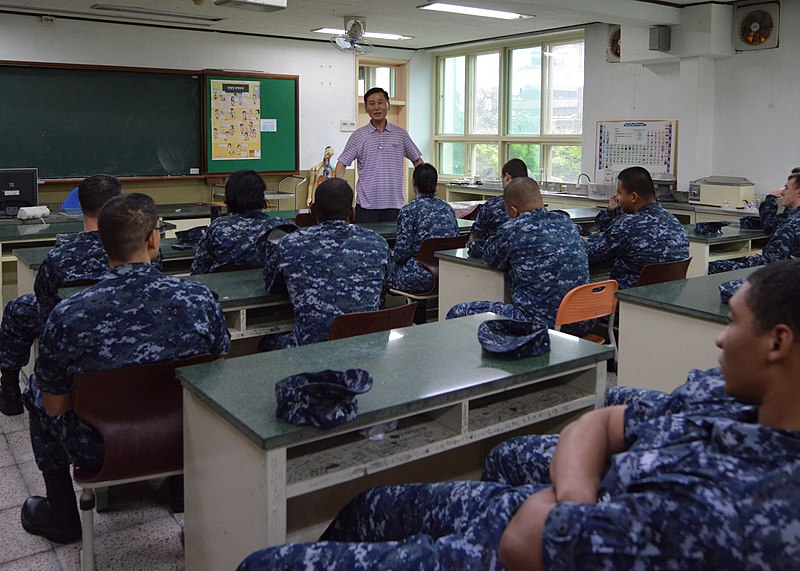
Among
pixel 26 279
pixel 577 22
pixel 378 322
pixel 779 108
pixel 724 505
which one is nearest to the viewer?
pixel 724 505

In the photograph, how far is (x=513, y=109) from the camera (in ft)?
30.5

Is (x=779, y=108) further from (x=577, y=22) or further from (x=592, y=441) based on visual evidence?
(x=592, y=441)

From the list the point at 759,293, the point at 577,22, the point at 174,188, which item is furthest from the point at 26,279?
the point at 577,22

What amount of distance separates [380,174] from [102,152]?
3457 millimetres

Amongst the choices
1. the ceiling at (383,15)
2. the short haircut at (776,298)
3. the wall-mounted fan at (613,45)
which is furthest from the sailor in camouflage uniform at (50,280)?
the wall-mounted fan at (613,45)

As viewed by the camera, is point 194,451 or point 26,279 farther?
point 26,279

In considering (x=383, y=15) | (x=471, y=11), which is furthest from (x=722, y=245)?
(x=383, y=15)

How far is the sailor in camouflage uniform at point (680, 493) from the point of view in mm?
1123

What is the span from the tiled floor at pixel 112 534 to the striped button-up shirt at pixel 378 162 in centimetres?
362

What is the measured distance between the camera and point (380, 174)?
6.18 metres

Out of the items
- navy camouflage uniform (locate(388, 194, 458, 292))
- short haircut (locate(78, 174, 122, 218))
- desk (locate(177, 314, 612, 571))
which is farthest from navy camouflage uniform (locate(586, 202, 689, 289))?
short haircut (locate(78, 174, 122, 218))

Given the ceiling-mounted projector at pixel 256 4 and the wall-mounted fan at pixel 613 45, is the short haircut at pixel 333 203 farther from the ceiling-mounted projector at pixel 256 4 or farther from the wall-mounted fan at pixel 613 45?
the wall-mounted fan at pixel 613 45

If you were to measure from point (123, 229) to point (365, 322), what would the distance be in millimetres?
880

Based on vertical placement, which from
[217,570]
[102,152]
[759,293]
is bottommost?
[217,570]
